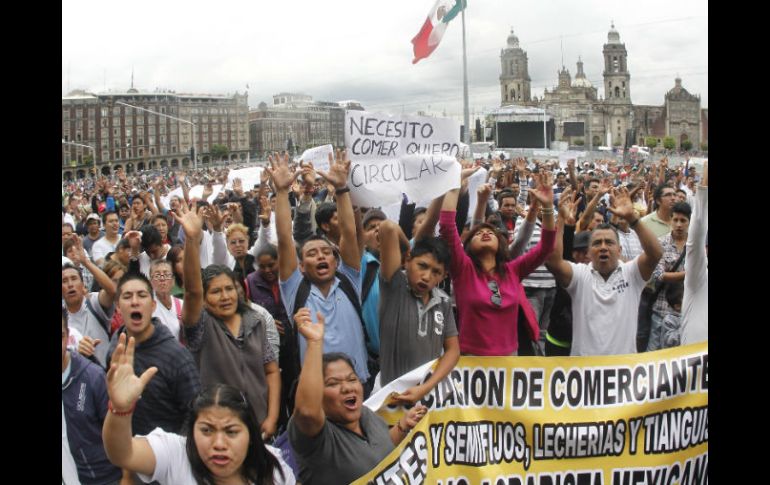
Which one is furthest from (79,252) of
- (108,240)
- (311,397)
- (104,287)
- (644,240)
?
(644,240)

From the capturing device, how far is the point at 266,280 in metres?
5.33

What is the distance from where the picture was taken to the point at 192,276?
3.82 meters

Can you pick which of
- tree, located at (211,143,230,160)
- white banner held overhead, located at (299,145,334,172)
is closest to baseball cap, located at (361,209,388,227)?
white banner held overhead, located at (299,145,334,172)

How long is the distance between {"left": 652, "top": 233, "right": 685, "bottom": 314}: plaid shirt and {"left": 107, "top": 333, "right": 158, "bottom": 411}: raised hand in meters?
A: 3.58

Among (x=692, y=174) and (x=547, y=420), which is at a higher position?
(x=692, y=174)

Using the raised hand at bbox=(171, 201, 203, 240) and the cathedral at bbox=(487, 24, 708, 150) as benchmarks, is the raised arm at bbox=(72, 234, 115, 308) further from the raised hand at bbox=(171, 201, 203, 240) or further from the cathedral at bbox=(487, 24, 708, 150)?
the cathedral at bbox=(487, 24, 708, 150)

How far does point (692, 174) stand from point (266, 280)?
1203 cm

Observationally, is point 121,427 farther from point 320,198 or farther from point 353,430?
point 320,198

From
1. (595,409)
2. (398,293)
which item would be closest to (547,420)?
(595,409)

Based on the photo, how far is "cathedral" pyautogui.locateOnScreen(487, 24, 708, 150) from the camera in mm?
135000

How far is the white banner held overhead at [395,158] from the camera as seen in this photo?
5.00 meters

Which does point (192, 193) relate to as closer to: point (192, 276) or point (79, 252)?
point (79, 252)
